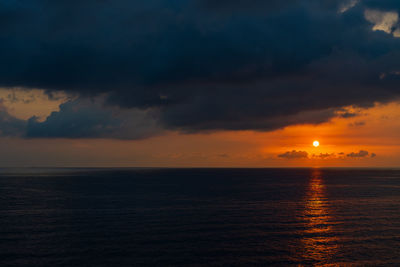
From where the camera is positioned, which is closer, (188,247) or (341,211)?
(188,247)

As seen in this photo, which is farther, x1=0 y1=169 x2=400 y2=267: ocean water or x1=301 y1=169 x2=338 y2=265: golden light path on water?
x1=301 y1=169 x2=338 y2=265: golden light path on water

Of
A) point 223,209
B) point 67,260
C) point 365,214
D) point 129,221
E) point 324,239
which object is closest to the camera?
point 67,260

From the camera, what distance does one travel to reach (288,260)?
45.7 m

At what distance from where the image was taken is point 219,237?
57000mm

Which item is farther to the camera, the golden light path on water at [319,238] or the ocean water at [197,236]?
the golden light path on water at [319,238]

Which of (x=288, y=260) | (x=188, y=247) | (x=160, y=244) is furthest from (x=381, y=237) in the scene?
(x=160, y=244)

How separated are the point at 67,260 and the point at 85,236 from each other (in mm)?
11915

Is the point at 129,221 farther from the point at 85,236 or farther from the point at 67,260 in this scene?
the point at 67,260

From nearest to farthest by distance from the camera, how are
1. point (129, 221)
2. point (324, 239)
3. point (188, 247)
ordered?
1. point (188, 247)
2. point (324, 239)
3. point (129, 221)

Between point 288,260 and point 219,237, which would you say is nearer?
point 288,260

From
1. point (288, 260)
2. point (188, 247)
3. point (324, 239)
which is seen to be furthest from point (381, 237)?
point (188, 247)

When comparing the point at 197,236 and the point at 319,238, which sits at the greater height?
the point at 197,236

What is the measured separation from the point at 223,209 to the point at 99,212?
97.6 feet

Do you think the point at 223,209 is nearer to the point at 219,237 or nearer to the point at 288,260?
the point at 219,237
